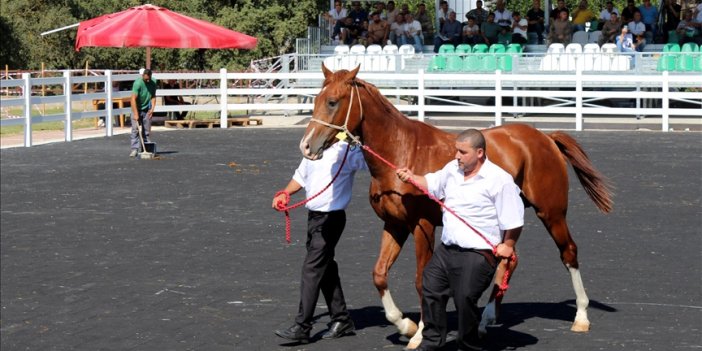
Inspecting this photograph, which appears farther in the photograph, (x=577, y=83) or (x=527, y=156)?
(x=577, y=83)

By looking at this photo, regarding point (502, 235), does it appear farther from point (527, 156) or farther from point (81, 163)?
point (81, 163)

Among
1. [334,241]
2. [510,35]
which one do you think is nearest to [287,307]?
[334,241]

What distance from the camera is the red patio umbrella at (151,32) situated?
27516 millimetres

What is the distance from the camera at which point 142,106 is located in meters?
22.3

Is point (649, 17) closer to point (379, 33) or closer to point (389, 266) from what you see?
point (379, 33)

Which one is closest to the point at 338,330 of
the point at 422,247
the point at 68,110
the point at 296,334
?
the point at 296,334

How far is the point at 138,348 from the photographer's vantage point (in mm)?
8328

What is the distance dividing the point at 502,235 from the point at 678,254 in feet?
15.7

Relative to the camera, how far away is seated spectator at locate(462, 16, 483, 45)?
115ft

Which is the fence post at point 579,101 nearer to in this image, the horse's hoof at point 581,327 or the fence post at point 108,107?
the fence post at point 108,107

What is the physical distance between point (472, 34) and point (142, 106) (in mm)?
15003

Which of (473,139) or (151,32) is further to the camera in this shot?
(151,32)

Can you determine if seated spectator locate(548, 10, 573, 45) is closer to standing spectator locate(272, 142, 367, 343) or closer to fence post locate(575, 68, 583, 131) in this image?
fence post locate(575, 68, 583, 131)

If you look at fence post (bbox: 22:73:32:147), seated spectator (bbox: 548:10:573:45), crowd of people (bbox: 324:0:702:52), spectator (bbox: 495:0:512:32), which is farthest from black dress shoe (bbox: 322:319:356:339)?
spectator (bbox: 495:0:512:32)
